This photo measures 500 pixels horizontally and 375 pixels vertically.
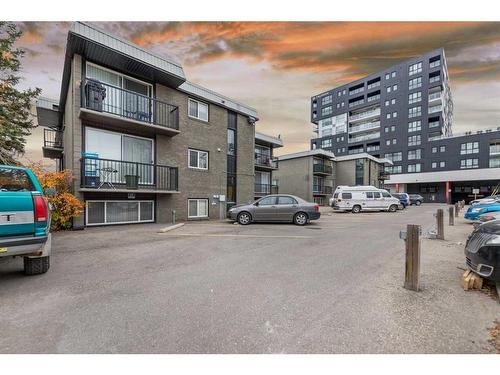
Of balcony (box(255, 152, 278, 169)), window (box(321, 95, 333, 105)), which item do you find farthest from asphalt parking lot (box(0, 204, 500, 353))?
window (box(321, 95, 333, 105))

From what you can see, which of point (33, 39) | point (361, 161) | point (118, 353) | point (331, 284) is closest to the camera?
point (118, 353)

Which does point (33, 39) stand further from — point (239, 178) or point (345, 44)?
point (239, 178)

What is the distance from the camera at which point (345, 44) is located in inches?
299

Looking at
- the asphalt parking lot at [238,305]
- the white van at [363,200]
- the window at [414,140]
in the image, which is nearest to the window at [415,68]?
the window at [414,140]

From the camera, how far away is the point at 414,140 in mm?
55938

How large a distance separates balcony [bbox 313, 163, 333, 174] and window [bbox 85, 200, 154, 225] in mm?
23384

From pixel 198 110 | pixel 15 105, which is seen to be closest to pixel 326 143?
pixel 198 110

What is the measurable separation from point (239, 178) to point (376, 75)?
6468cm

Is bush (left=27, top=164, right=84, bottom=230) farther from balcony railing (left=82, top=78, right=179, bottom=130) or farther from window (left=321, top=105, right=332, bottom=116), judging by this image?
window (left=321, top=105, right=332, bottom=116)

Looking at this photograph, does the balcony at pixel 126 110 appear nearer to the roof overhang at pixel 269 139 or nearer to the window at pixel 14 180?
the window at pixel 14 180

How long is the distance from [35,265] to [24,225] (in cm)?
120

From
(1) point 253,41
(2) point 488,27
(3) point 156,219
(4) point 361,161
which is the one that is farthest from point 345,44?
(4) point 361,161

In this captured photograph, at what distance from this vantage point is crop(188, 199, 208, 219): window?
14.6 meters

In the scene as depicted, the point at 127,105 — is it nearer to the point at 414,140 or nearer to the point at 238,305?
the point at 238,305
